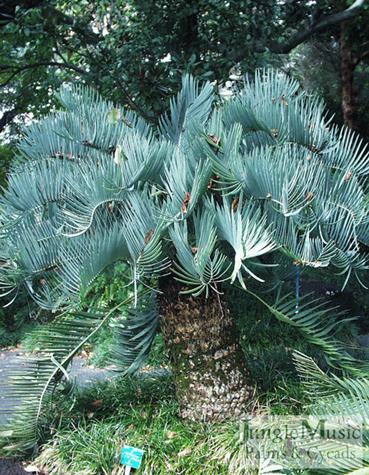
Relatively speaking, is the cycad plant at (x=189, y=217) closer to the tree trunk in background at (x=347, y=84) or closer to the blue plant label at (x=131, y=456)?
the blue plant label at (x=131, y=456)

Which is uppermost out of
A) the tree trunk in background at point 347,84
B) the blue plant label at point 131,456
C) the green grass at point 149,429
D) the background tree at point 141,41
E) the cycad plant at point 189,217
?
the tree trunk in background at point 347,84

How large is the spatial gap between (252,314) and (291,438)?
3.87 m

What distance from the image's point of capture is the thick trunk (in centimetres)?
349

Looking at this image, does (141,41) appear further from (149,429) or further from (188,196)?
(149,429)

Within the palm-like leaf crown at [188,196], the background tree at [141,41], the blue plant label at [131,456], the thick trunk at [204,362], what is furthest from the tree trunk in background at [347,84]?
the blue plant label at [131,456]

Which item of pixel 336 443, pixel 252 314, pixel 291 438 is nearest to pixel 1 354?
pixel 252 314


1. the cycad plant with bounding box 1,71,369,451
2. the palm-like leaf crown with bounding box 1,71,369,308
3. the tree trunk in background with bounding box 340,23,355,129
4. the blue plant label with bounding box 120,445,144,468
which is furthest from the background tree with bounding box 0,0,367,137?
the blue plant label with bounding box 120,445,144,468

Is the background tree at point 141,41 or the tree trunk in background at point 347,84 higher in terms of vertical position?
the tree trunk in background at point 347,84

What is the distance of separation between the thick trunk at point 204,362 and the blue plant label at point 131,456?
19.0 inches

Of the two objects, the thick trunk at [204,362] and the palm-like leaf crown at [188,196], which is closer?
the palm-like leaf crown at [188,196]

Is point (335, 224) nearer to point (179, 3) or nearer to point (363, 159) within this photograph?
point (363, 159)

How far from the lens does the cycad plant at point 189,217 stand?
9.97ft

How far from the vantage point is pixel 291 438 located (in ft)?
9.39

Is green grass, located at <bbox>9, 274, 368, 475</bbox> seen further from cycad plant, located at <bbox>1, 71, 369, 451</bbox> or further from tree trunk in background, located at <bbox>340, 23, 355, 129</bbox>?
tree trunk in background, located at <bbox>340, 23, 355, 129</bbox>
